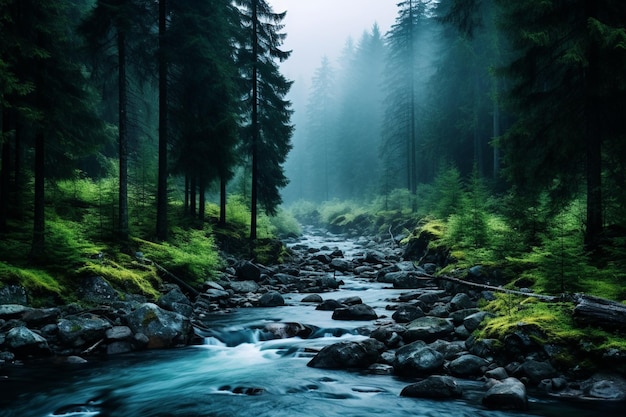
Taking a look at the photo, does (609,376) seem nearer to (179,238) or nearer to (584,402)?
(584,402)

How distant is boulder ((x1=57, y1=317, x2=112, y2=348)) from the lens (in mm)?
9430

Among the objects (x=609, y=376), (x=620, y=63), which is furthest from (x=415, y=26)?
(x=609, y=376)

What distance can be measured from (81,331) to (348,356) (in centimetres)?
601

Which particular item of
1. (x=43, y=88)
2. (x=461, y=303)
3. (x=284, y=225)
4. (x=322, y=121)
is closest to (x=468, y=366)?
(x=461, y=303)

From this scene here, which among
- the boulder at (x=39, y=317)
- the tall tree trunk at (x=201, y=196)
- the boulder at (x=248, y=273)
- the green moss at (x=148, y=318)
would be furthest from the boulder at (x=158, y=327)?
the tall tree trunk at (x=201, y=196)

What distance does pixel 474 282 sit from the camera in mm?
13500

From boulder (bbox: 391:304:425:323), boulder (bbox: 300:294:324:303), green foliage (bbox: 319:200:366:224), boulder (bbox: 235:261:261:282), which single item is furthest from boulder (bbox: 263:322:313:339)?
green foliage (bbox: 319:200:366:224)

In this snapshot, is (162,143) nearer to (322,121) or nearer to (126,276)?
(126,276)

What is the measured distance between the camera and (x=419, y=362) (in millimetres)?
8273

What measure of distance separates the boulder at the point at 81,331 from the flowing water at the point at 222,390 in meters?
0.78

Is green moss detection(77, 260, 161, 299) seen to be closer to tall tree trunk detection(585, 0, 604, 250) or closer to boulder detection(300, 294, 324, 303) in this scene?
boulder detection(300, 294, 324, 303)

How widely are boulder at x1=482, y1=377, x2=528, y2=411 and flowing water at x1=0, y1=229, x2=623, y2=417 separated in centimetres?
15

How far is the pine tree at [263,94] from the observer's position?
24.1m

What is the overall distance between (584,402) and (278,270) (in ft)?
51.1
